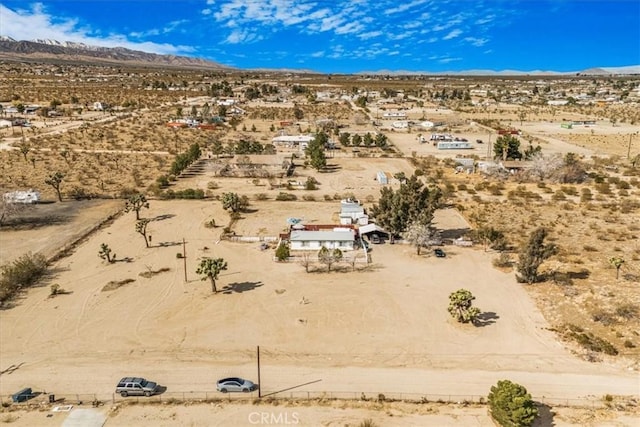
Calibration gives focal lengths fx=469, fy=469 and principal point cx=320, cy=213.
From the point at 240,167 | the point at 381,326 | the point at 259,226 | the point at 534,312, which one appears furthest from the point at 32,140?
the point at 534,312

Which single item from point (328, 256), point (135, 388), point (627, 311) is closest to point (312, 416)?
point (135, 388)

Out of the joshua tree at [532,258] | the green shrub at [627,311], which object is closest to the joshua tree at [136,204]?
the joshua tree at [532,258]

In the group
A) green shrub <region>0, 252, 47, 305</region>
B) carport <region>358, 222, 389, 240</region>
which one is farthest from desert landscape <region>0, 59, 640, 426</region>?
carport <region>358, 222, 389, 240</region>

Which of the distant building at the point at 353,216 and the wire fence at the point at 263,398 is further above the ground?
the distant building at the point at 353,216

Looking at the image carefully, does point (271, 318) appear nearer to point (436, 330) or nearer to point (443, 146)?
point (436, 330)

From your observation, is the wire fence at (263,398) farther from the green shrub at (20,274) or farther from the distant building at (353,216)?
the distant building at (353,216)

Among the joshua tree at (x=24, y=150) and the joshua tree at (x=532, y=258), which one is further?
the joshua tree at (x=24, y=150)

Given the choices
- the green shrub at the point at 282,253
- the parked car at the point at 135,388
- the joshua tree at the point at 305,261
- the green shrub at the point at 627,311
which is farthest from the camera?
the green shrub at the point at 282,253
